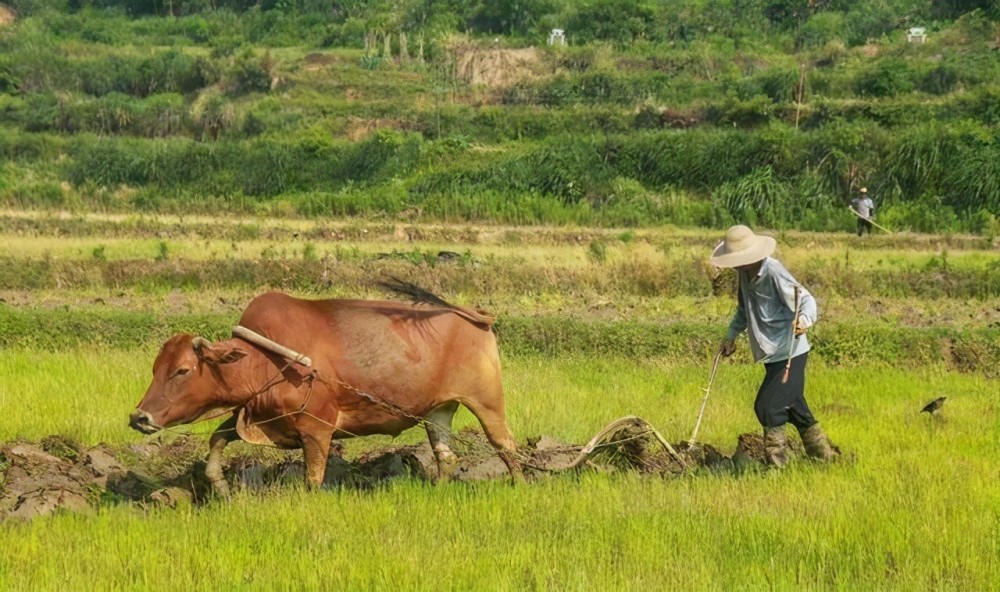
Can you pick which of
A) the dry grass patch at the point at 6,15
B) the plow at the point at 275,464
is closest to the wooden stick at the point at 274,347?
the plow at the point at 275,464

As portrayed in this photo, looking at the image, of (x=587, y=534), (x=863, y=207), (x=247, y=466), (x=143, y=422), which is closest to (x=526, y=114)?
(x=863, y=207)

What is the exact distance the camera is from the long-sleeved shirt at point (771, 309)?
740 cm

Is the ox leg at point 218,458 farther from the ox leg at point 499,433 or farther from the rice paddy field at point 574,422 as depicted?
the ox leg at point 499,433

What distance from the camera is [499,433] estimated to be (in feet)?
24.7

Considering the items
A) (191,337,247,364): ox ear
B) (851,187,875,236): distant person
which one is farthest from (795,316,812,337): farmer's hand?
(851,187,875,236): distant person

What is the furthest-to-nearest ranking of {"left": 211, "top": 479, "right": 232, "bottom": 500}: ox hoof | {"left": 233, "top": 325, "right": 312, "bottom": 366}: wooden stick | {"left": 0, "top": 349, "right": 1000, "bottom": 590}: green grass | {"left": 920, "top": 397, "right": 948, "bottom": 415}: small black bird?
{"left": 920, "top": 397, "right": 948, "bottom": 415}: small black bird, {"left": 211, "top": 479, "right": 232, "bottom": 500}: ox hoof, {"left": 233, "top": 325, "right": 312, "bottom": 366}: wooden stick, {"left": 0, "top": 349, "right": 1000, "bottom": 590}: green grass

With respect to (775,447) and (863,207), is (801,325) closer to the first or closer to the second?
(775,447)

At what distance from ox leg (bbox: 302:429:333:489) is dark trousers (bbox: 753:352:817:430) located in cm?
272

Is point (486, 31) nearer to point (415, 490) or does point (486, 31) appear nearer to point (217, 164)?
point (217, 164)

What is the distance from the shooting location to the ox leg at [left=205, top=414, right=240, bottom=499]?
706 cm

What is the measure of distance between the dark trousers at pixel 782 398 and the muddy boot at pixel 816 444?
76mm

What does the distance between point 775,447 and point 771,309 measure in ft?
2.90

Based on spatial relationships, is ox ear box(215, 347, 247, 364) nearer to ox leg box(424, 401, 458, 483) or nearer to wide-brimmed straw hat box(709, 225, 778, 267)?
ox leg box(424, 401, 458, 483)

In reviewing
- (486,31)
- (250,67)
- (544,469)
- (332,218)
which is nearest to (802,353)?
(544,469)
